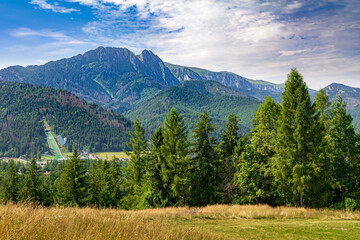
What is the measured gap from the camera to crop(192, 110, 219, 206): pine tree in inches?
1297

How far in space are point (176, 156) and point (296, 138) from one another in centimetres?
1463

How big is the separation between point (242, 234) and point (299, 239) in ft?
8.17

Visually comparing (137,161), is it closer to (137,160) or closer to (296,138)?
(137,160)

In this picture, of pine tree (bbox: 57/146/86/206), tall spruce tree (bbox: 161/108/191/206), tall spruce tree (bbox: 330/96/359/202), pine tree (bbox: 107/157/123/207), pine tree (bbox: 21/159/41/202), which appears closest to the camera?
tall spruce tree (bbox: 330/96/359/202)

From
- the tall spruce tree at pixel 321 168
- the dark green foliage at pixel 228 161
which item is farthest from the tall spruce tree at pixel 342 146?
the dark green foliage at pixel 228 161

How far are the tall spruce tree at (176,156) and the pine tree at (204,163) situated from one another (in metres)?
2.05

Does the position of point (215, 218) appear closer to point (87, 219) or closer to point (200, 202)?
point (87, 219)

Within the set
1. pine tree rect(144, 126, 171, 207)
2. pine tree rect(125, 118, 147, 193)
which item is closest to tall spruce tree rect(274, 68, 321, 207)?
pine tree rect(144, 126, 171, 207)

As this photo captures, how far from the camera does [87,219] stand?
5.82m

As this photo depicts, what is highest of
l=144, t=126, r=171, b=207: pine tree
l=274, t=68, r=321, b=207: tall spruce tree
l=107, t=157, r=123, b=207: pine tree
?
l=274, t=68, r=321, b=207: tall spruce tree

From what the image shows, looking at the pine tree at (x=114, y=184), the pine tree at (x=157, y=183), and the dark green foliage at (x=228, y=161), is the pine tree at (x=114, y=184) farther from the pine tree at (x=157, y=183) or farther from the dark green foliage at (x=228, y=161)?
the dark green foliage at (x=228, y=161)

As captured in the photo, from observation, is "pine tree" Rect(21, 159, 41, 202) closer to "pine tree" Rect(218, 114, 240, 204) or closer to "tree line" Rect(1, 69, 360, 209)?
"tree line" Rect(1, 69, 360, 209)

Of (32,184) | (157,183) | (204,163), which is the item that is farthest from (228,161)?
(32,184)

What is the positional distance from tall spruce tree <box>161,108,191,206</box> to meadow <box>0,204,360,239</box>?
13.9 m
